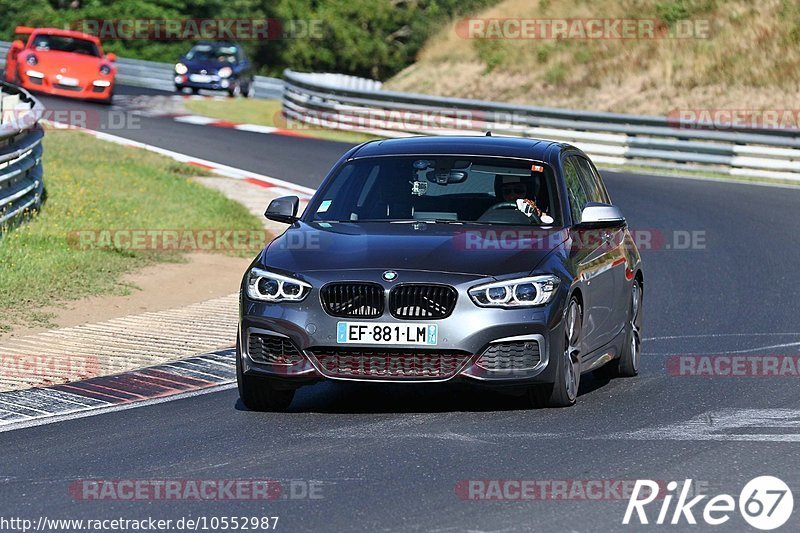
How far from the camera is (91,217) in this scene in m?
18.2

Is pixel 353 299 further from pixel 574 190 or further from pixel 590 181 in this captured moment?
pixel 590 181

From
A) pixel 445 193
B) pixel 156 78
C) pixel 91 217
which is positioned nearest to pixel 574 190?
pixel 445 193

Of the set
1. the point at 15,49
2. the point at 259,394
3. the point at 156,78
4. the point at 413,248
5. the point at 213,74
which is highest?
the point at 413,248

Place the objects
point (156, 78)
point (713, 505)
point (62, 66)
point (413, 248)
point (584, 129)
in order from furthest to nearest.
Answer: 1. point (156, 78)
2. point (62, 66)
3. point (584, 129)
4. point (413, 248)
5. point (713, 505)

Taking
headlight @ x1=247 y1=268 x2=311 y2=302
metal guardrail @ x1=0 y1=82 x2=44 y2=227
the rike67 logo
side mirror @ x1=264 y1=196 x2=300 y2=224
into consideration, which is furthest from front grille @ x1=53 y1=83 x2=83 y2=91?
the rike67 logo

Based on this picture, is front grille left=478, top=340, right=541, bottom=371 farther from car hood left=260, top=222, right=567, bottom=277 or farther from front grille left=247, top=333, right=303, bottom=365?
front grille left=247, top=333, right=303, bottom=365

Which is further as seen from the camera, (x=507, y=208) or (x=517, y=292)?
(x=507, y=208)

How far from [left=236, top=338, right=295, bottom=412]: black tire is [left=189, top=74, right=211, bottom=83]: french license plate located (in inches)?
1386

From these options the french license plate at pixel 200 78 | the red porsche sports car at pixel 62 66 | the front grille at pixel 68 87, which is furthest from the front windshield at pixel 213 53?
the front grille at pixel 68 87

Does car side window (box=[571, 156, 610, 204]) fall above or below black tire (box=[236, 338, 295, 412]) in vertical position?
above

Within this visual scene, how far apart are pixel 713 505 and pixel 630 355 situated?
403cm

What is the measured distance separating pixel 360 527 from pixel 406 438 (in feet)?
6.10

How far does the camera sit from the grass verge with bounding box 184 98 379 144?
Result: 107 ft

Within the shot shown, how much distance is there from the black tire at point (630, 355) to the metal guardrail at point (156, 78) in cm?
3727
